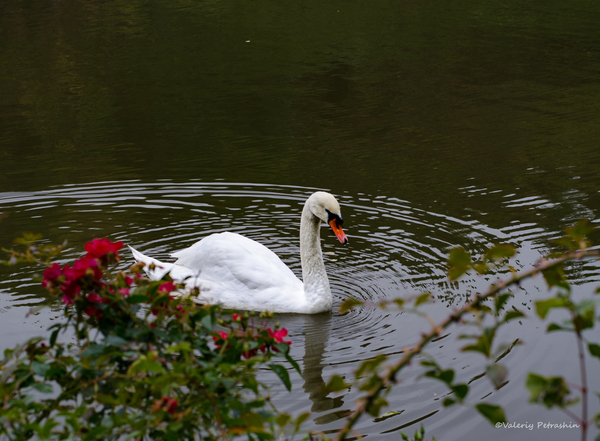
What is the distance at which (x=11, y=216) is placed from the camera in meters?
8.34

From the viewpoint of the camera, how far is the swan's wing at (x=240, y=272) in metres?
6.23

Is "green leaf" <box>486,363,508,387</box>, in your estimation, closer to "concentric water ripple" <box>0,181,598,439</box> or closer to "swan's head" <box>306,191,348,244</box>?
"concentric water ripple" <box>0,181,598,439</box>

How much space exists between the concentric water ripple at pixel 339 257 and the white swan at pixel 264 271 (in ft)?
0.65

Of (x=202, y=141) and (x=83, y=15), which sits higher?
(x=83, y=15)

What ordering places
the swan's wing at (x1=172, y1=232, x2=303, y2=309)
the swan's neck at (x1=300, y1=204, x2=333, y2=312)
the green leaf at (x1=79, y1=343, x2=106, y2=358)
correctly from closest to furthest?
the green leaf at (x1=79, y1=343, x2=106, y2=358), the swan's neck at (x1=300, y1=204, x2=333, y2=312), the swan's wing at (x1=172, y1=232, x2=303, y2=309)

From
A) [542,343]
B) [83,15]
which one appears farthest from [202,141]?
[83,15]

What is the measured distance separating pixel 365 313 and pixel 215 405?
4.04 m

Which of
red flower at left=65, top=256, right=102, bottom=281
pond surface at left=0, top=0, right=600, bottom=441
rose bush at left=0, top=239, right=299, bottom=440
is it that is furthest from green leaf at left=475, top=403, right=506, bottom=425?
pond surface at left=0, top=0, right=600, bottom=441

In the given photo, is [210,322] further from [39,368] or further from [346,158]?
[346,158]

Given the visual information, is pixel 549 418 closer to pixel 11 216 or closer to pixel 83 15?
pixel 11 216

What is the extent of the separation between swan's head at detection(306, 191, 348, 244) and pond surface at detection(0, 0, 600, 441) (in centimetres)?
64

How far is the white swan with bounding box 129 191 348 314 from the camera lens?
6.14 metres

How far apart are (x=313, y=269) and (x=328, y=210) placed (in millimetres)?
538

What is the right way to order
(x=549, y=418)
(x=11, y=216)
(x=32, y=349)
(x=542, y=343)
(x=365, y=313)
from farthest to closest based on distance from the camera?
(x=11, y=216), (x=365, y=313), (x=542, y=343), (x=549, y=418), (x=32, y=349)
